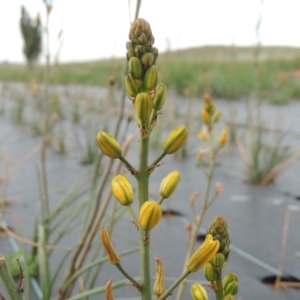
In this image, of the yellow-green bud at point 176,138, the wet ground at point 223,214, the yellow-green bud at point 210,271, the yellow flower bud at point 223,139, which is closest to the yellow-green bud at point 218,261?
the yellow-green bud at point 210,271

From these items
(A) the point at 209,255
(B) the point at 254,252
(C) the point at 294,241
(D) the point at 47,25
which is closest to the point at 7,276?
(A) the point at 209,255

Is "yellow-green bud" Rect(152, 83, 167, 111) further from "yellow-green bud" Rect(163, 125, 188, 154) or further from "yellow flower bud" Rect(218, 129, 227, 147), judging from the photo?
"yellow flower bud" Rect(218, 129, 227, 147)

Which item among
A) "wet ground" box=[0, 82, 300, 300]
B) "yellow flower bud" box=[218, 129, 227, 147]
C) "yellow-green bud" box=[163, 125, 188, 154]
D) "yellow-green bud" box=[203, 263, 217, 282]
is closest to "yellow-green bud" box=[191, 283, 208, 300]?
"yellow-green bud" box=[203, 263, 217, 282]

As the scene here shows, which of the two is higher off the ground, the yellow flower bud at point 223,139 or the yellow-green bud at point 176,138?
the yellow-green bud at point 176,138

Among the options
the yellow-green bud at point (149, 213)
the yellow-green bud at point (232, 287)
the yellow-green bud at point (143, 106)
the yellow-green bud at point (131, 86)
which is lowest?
the yellow-green bud at point (232, 287)

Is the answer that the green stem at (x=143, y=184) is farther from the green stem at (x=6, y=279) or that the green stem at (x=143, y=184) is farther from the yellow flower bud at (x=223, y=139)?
the yellow flower bud at (x=223, y=139)

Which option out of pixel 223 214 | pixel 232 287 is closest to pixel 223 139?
pixel 232 287

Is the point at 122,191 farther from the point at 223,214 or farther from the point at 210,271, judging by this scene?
the point at 223,214
